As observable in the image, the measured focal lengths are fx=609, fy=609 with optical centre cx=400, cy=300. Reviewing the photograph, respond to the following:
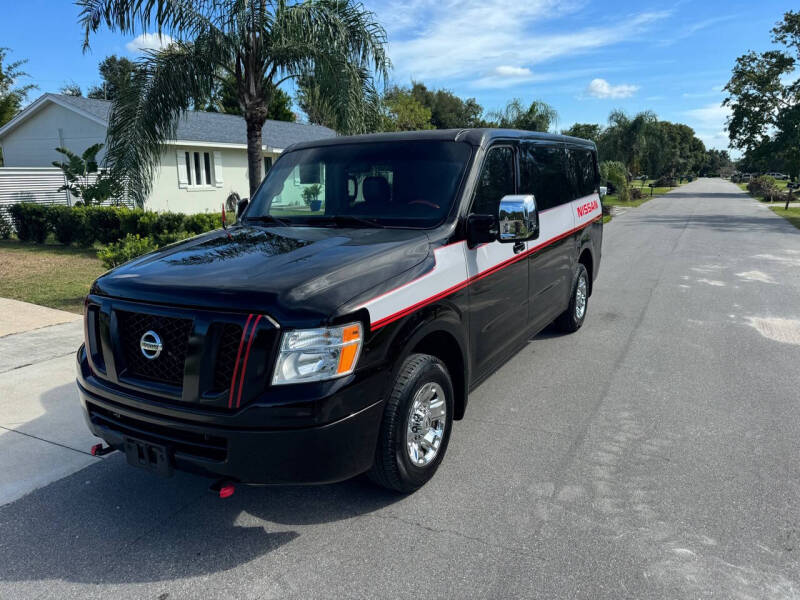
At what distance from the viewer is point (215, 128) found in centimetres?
2455

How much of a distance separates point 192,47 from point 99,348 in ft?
30.2

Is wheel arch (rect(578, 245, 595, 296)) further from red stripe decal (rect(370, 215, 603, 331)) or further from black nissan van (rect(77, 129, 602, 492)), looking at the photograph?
black nissan van (rect(77, 129, 602, 492))

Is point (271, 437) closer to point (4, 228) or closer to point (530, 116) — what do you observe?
point (4, 228)

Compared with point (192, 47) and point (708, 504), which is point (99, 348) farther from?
point (192, 47)

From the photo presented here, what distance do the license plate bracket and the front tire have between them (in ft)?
3.44

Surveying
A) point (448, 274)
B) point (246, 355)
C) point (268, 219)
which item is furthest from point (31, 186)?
point (246, 355)

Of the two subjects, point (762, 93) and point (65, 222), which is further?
point (762, 93)

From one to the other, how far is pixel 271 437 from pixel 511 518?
1433mm

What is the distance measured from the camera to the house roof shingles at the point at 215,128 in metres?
22.1

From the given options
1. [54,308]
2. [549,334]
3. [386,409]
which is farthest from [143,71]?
[386,409]

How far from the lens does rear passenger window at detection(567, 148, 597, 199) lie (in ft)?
21.1

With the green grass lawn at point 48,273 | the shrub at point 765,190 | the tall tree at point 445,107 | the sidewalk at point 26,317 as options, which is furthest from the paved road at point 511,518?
the tall tree at point 445,107

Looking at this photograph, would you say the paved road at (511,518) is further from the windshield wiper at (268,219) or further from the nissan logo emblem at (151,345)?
the windshield wiper at (268,219)

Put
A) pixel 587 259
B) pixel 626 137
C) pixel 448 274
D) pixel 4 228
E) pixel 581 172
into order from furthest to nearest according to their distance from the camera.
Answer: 1. pixel 626 137
2. pixel 4 228
3. pixel 587 259
4. pixel 581 172
5. pixel 448 274
